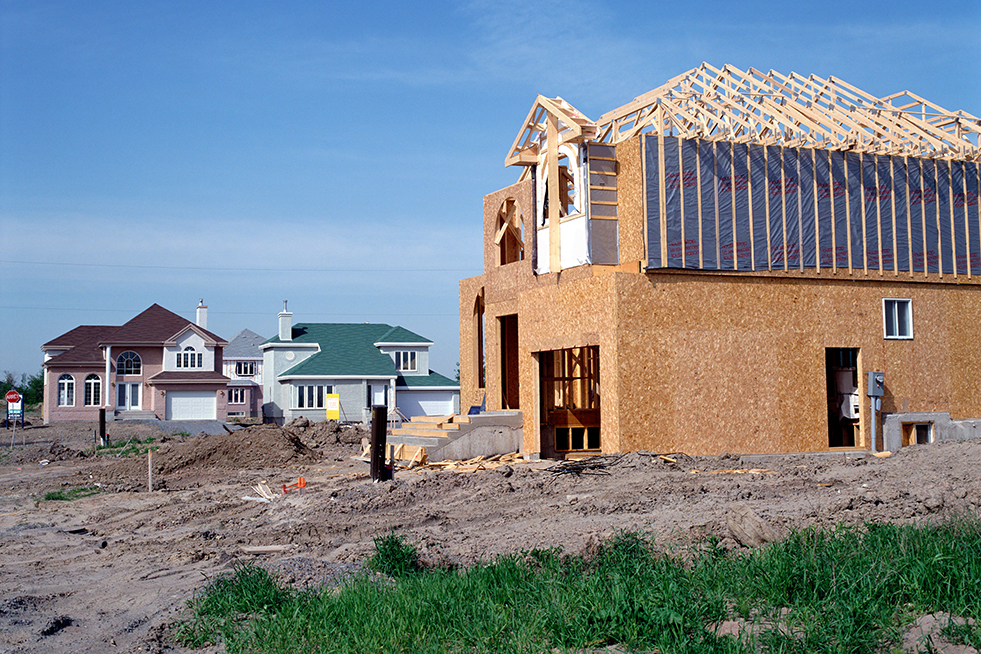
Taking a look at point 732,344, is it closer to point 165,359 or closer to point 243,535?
point 243,535

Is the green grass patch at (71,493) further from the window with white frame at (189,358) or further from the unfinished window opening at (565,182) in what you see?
the window with white frame at (189,358)

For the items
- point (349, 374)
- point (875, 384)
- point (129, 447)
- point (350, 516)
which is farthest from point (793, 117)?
point (349, 374)

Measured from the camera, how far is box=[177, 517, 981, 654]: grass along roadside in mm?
5902

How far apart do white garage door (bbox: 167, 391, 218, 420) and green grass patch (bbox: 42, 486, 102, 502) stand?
3027cm

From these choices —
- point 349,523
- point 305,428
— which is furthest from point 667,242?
point 305,428

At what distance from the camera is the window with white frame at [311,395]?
47.2 metres

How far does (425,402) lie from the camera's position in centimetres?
5084

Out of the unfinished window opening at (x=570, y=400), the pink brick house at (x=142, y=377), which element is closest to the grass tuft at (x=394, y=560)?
the unfinished window opening at (x=570, y=400)

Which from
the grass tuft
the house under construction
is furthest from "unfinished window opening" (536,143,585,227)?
the grass tuft

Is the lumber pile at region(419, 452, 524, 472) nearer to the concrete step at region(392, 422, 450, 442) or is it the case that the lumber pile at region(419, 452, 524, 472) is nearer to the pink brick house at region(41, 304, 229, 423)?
the concrete step at region(392, 422, 450, 442)

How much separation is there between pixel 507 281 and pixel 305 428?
40.3 feet

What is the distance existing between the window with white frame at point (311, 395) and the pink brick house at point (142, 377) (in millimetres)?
4708

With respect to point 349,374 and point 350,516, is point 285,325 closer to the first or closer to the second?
point 349,374

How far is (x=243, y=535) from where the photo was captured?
12.0 meters
